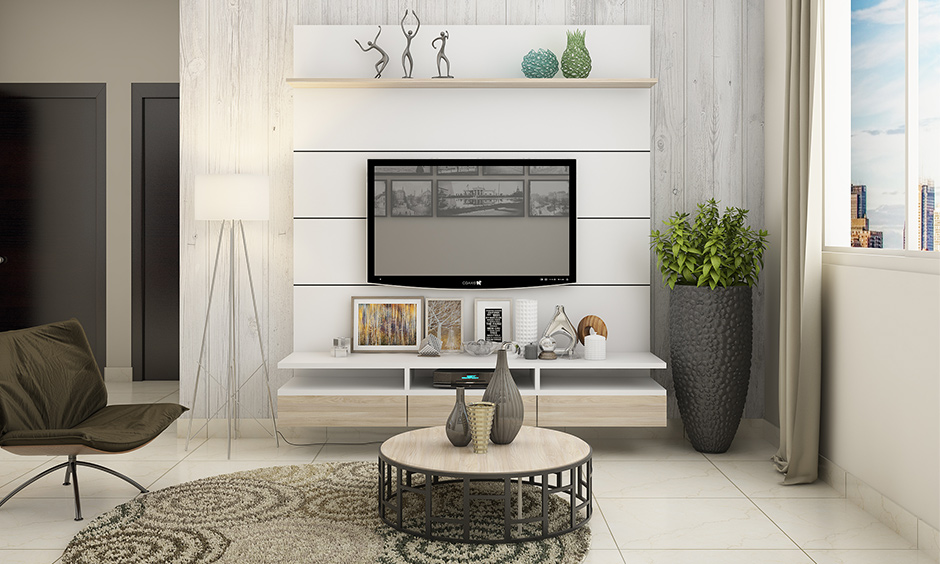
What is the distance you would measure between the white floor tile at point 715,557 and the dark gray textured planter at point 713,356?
4.28 feet

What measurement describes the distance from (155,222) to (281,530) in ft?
12.7

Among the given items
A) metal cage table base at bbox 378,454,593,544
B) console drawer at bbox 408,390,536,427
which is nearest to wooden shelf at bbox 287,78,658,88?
console drawer at bbox 408,390,536,427

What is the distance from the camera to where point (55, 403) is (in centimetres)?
332

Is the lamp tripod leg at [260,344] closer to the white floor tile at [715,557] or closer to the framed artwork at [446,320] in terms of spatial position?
the framed artwork at [446,320]

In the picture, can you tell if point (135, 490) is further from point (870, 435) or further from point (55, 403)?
point (870, 435)

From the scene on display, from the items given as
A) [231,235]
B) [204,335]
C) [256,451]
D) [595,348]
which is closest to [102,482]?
[256,451]

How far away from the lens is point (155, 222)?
237 inches

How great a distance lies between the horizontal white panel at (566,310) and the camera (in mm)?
4332

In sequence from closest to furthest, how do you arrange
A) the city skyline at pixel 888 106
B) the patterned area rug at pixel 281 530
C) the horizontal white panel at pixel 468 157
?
the patterned area rug at pixel 281 530
the city skyline at pixel 888 106
the horizontal white panel at pixel 468 157

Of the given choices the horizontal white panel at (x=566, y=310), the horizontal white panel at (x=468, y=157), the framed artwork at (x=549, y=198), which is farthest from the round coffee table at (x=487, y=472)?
the horizontal white panel at (x=468, y=157)

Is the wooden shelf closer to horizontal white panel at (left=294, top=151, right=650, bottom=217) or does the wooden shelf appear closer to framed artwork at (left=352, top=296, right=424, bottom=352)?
horizontal white panel at (left=294, top=151, right=650, bottom=217)

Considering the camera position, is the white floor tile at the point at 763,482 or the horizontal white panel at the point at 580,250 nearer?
the white floor tile at the point at 763,482

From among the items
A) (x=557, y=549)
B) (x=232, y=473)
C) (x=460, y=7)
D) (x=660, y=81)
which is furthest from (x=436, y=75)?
(x=557, y=549)

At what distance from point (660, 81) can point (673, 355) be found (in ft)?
5.14
